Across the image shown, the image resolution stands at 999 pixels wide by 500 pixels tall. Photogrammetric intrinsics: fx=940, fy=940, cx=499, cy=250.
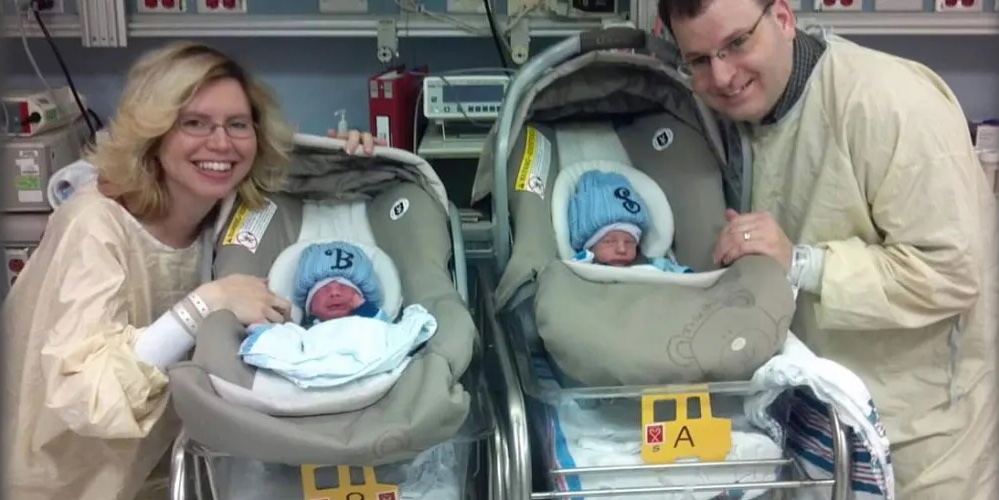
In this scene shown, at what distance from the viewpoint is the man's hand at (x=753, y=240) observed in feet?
4.84

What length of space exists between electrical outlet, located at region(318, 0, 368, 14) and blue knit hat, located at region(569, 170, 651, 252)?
0.97m

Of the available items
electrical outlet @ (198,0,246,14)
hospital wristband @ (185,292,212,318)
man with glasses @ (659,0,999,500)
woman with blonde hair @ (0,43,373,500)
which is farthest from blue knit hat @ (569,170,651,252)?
electrical outlet @ (198,0,246,14)

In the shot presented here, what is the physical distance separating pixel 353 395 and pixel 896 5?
1.97 m

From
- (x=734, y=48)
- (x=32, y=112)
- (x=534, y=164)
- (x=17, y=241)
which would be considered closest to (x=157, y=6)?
(x=32, y=112)

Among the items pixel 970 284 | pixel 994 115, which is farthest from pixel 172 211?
pixel 994 115

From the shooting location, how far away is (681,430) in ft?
4.38

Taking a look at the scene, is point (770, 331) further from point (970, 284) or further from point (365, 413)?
point (365, 413)

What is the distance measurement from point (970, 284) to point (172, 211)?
1.33 metres

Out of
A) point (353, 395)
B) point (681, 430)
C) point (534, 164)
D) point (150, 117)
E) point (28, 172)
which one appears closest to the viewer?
point (353, 395)

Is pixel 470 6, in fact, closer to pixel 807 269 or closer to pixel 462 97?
pixel 462 97

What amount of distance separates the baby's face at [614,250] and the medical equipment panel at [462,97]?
21.7 inches

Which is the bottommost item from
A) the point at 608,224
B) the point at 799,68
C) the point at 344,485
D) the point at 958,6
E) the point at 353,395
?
the point at 344,485

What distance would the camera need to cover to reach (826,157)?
1549mm

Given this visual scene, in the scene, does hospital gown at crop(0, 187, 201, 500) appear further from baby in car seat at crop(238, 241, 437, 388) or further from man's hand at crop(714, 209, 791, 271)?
man's hand at crop(714, 209, 791, 271)
